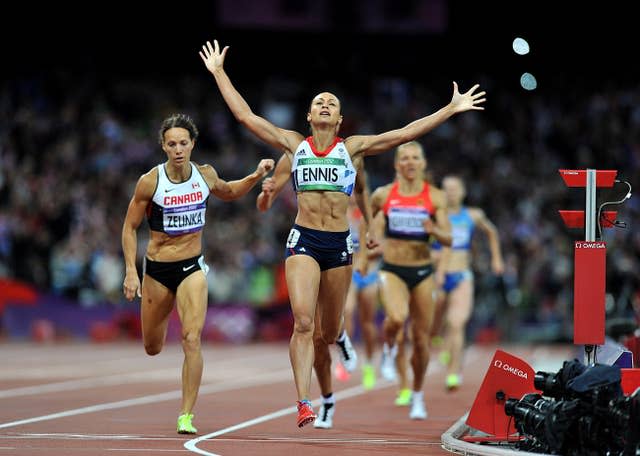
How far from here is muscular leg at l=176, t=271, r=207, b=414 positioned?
34.7 feet

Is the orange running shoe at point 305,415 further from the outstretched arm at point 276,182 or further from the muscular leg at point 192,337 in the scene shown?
the outstretched arm at point 276,182

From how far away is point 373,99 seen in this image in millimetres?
34625

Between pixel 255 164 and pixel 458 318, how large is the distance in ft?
53.6

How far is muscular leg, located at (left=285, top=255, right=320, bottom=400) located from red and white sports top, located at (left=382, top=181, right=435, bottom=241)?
3.40m

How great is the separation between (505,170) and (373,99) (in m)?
4.53

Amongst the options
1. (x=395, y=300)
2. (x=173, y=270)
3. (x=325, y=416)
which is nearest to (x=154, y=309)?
(x=173, y=270)

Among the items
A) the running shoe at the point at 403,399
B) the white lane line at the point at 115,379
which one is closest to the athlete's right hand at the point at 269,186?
the running shoe at the point at 403,399

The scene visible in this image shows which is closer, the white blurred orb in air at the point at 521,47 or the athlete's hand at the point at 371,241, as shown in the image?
the white blurred orb in air at the point at 521,47

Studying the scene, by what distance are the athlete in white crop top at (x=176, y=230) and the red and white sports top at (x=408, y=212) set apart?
284 centimetres

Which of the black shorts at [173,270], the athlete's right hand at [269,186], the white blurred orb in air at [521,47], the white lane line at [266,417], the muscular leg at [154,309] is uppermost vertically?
the white blurred orb in air at [521,47]

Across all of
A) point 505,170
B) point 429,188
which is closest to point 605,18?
point 505,170

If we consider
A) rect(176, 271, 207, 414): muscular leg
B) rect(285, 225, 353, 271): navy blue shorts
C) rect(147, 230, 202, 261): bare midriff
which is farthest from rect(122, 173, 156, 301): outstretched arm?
rect(285, 225, 353, 271): navy blue shorts

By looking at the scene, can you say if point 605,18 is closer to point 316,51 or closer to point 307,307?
point 316,51

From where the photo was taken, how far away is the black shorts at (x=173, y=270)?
10906 millimetres
